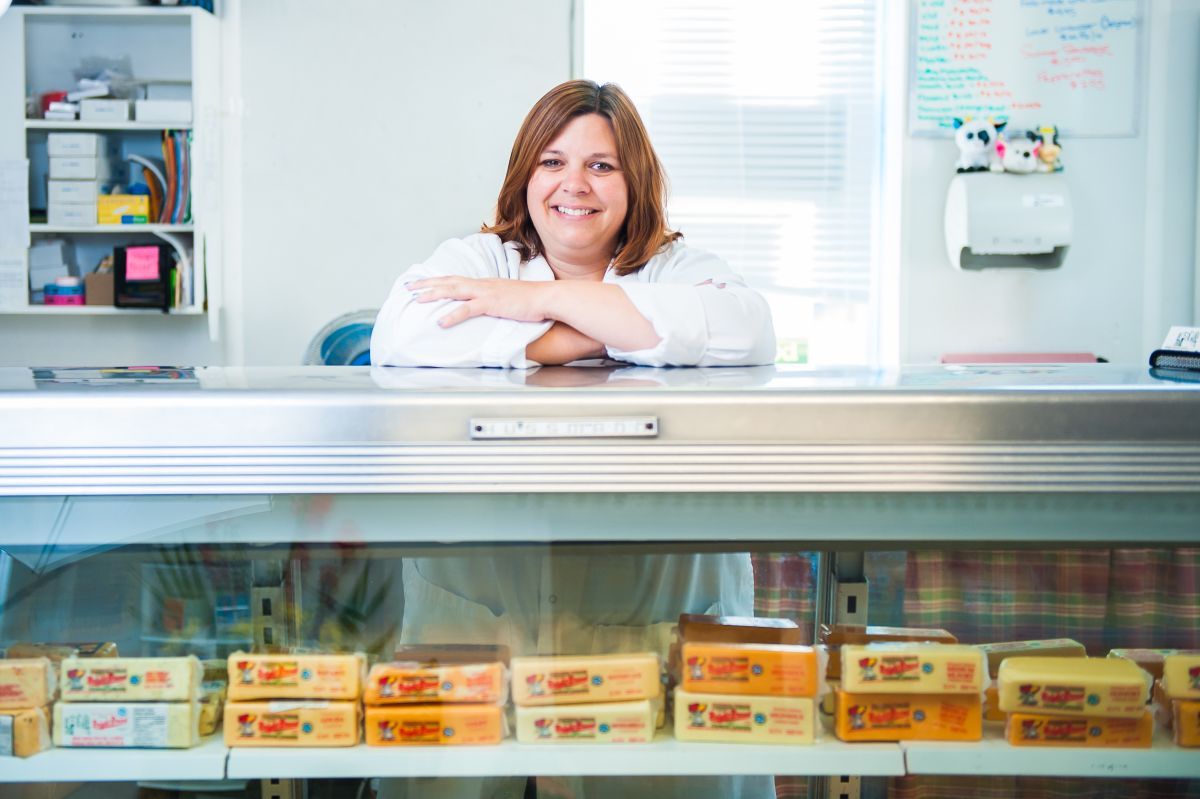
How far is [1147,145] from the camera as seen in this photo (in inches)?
147

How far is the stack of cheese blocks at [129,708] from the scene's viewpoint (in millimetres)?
1023

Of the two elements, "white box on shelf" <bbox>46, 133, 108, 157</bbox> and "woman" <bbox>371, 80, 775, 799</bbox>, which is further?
"white box on shelf" <bbox>46, 133, 108, 157</bbox>

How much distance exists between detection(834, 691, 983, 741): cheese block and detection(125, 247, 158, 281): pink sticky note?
3128 mm

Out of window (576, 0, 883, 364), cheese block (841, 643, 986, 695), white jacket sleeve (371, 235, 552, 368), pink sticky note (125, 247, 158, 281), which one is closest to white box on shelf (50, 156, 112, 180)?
pink sticky note (125, 247, 158, 281)

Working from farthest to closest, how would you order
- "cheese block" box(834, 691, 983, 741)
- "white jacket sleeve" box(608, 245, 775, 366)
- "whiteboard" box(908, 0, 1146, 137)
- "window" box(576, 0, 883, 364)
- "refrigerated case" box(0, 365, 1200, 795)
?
"window" box(576, 0, 883, 364) < "whiteboard" box(908, 0, 1146, 137) < "white jacket sleeve" box(608, 245, 775, 366) < "cheese block" box(834, 691, 983, 741) < "refrigerated case" box(0, 365, 1200, 795)

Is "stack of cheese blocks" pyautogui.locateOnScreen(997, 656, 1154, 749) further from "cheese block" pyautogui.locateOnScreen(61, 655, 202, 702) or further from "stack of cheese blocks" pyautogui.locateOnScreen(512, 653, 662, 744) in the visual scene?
"cheese block" pyautogui.locateOnScreen(61, 655, 202, 702)

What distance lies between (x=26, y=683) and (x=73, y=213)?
2.97m

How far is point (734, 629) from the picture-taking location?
1067 millimetres

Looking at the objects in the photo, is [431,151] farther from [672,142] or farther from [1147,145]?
[1147,145]

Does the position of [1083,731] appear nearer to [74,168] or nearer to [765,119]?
[765,119]

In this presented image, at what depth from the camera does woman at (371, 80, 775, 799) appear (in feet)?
3.40

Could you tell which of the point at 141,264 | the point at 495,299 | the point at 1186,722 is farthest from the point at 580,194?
the point at 141,264

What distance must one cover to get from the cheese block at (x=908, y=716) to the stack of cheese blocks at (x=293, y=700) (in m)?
0.46

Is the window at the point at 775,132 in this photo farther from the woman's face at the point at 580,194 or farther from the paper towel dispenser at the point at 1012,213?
the woman's face at the point at 580,194
